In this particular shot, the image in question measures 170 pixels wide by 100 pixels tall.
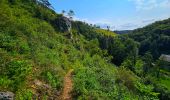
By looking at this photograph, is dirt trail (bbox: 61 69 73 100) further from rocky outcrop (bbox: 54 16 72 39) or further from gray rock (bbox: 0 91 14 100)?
rocky outcrop (bbox: 54 16 72 39)

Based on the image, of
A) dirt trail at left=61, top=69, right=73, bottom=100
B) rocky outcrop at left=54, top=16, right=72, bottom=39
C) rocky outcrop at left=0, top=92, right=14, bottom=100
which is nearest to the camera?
rocky outcrop at left=0, top=92, right=14, bottom=100

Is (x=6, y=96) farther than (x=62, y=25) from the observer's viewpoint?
No

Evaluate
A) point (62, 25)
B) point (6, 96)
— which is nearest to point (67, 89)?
point (6, 96)

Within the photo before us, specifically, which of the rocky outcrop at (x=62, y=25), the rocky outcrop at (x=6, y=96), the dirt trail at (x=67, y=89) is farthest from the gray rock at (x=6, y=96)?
the rocky outcrop at (x=62, y=25)

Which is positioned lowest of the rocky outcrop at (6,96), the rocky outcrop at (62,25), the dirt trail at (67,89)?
the dirt trail at (67,89)

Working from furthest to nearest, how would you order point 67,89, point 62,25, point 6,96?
point 62,25 → point 67,89 → point 6,96

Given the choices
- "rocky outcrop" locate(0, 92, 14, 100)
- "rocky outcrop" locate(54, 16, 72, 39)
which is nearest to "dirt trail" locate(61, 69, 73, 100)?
"rocky outcrop" locate(0, 92, 14, 100)

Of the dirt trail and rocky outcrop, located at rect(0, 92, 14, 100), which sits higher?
rocky outcrop, located at rect(0, 92, 14, 100)

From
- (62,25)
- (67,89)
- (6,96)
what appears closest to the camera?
(6,96)

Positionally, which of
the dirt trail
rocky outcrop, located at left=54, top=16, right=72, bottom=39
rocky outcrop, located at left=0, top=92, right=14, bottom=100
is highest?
rocky outcrop, located at left=54, top=16, right=72, bottom=39

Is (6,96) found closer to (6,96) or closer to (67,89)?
(6,96)

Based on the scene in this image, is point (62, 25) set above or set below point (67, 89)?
above

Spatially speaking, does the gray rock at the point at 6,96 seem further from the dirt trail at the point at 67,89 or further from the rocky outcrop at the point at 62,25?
the rocky outcrop at the point at 62,25

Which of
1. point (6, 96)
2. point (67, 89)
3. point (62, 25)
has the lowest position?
point (67, 89)
